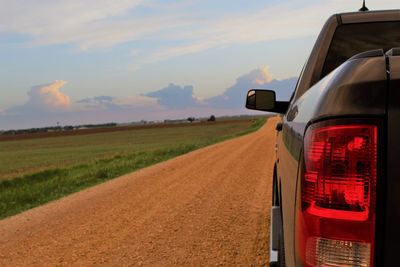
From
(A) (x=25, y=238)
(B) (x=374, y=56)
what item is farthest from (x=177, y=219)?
(B) (x=374, y=56)

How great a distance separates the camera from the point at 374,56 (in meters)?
1.66

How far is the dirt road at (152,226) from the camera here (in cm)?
618

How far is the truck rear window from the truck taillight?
1863 millimetres

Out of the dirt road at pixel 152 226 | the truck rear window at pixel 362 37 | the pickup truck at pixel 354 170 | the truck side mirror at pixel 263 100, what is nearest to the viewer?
the pickup truck at pixel 354 170

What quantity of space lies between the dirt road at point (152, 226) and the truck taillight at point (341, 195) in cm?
414

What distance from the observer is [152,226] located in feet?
25.4

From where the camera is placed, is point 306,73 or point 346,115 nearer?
point 346,115

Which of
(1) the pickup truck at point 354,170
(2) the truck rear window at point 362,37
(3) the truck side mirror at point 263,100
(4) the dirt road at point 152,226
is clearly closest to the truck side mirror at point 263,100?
(3) the truck side mirror at point 263,100

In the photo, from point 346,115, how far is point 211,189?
9.62 metres

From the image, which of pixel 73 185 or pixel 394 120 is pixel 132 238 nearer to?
pixel 394 120

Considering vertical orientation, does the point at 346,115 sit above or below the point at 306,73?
below

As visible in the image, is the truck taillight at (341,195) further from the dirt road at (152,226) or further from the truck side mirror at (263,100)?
the dirt road at (152,226)

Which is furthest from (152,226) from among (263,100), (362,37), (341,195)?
(341,195)

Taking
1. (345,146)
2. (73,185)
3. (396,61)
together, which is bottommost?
(73,185)
